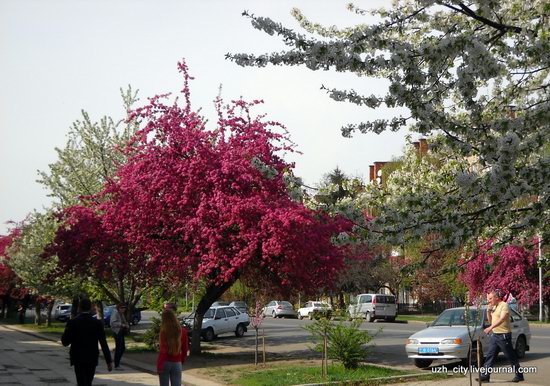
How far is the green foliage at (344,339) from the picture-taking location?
52.4ft

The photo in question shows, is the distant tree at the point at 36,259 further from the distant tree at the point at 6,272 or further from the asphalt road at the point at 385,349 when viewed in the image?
the asphalt road at the point at 385,349

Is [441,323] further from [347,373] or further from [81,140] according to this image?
[81,140]

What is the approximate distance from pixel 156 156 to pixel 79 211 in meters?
4.08

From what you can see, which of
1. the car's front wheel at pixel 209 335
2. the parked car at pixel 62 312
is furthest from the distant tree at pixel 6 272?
the car's front wheel at pixel 209 335

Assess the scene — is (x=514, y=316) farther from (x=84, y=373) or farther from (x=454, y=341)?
(x=84, y=373)

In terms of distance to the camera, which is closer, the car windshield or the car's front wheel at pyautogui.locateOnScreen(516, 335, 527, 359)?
the car windshield

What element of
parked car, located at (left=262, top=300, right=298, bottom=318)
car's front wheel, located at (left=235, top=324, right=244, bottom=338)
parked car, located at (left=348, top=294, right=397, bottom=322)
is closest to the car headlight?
car's front wheel, located at (left=235, top=324, right=244, bottom=338)

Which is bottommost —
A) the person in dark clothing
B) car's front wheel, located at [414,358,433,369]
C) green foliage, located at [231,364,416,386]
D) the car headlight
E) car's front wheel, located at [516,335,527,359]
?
green foliage, located at [231,364,416,386]

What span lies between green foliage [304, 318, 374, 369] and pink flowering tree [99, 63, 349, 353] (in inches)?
116

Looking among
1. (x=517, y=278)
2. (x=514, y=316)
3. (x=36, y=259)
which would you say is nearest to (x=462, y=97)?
(x=514, y=316)

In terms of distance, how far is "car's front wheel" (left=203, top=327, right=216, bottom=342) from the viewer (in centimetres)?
3171

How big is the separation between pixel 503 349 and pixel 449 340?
315cm

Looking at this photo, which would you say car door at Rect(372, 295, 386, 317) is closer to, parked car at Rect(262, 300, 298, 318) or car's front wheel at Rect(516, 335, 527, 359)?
parked car at Rect(262, 300, 298, 318)

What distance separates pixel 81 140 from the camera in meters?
32.6
